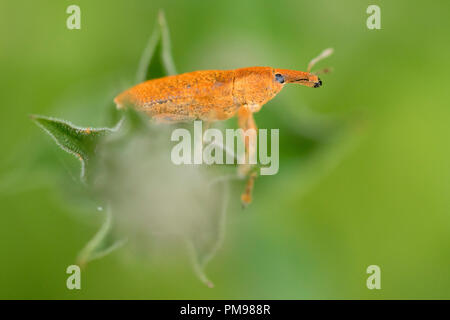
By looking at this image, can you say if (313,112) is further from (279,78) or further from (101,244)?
(101,244)

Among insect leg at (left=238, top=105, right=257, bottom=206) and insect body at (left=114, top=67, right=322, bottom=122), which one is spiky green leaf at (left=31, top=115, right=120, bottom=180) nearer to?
insect body at (left=114, top=67, right=322, bottom=122)

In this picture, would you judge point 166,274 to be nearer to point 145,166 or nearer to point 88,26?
point 145,166

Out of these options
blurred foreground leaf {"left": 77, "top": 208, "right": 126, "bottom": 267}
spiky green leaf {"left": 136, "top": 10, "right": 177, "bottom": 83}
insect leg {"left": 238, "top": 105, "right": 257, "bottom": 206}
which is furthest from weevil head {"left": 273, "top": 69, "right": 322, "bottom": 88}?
blurred foreground leaf {"left": 77, "top": 208, "right": 126, "bottom": 267}

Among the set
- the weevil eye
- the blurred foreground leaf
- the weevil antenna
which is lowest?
the blurred foreground leaf

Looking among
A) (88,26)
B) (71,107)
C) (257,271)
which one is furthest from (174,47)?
(257,271)

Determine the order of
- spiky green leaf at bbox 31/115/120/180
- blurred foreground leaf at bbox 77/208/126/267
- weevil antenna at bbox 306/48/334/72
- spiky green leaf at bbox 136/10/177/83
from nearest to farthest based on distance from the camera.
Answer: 1. spiky green leaf at bbox 31/115/120/180
2. blurred foreground leaf at bbox 77/208/126/267
3. spiky green leaf at bbox 136/10/177/83
4. weevil antenna at bbox 306/48/334/72

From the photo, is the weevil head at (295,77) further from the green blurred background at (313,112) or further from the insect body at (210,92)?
the green blurred background at (313,112)

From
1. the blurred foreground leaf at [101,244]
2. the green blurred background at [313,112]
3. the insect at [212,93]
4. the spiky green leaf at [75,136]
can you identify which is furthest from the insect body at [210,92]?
the green blurred background at [313,112]

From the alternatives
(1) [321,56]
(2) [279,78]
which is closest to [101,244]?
(2) [279,78]
